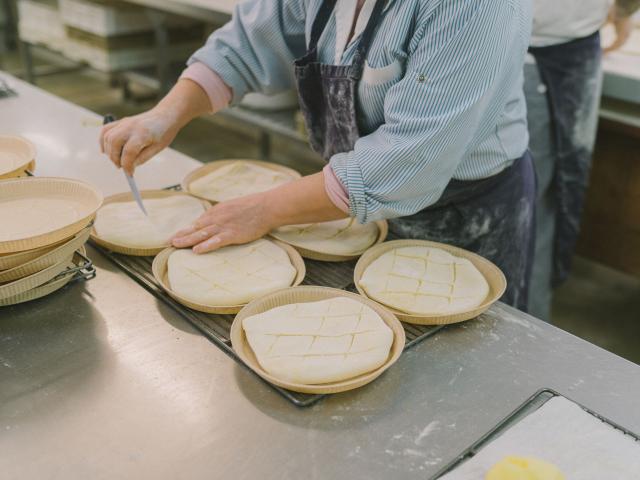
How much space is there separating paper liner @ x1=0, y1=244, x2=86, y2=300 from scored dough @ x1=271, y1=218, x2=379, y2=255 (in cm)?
48

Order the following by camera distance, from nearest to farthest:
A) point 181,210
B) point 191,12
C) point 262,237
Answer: point 262,237, point 181,210, point 191,12

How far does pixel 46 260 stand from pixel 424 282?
2.40 ft

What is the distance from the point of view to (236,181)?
1793mm

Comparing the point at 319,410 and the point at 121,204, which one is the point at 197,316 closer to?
the point at 319,410

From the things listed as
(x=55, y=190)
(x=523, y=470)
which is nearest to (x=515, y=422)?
(x=523, y=470)

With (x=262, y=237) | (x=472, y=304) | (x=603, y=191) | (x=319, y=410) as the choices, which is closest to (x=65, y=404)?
(x=319, y=410)

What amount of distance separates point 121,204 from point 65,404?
2.25 feet

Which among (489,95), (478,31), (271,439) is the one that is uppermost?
(478,31)

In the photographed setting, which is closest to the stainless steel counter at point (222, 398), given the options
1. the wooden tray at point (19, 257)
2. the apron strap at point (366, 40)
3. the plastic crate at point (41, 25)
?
the wooden tray at point (19, 257)

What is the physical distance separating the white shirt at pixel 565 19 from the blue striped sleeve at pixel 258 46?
3.14ft

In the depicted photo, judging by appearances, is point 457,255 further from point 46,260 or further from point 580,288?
point 580,288

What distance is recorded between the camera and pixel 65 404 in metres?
1.01

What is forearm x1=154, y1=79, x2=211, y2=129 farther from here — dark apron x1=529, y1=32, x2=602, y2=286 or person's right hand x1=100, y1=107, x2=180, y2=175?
dark apron x1=529, y1=32, x2=602, y2=286

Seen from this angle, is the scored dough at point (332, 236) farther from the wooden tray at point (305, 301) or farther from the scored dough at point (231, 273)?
the wooden tray at point (305, 301)
